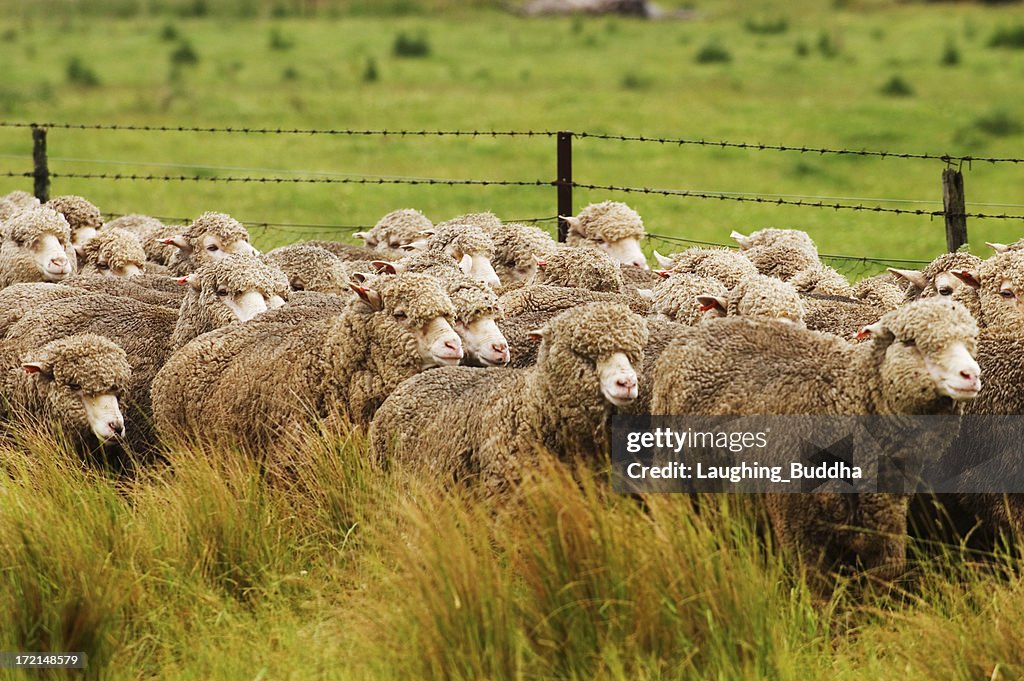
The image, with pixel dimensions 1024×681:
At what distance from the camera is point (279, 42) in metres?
31.7

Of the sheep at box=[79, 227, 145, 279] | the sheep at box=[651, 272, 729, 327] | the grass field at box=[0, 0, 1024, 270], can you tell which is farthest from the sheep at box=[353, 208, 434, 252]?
the grass field at box=[0, 0, 1024, 270]

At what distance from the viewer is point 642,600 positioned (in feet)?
14.9

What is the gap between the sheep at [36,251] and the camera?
926 cm

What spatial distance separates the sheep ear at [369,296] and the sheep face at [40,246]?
10.8ft

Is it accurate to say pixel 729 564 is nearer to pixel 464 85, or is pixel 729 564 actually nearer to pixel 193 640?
pixel 193 640

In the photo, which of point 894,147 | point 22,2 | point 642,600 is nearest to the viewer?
point 642,600

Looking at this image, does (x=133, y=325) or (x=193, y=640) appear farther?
(x=133, y=325)

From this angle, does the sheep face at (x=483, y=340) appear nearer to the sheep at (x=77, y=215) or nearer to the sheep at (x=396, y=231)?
the sheep at (x=396, y=231)

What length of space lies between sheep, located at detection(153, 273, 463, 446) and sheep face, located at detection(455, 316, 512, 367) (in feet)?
0.40

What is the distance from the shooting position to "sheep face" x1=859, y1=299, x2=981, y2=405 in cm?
502

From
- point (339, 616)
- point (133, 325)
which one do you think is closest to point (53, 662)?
point (339, 616)

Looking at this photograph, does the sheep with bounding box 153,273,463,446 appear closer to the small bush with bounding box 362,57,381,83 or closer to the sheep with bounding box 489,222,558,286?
the sheep with bounding box 489,222,558,286

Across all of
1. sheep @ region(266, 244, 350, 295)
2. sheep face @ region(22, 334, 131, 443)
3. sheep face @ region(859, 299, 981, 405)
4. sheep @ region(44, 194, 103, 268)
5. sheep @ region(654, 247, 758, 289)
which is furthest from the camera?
sheep @ region(44, 194, 103, 268)

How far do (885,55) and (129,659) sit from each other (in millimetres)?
26198
